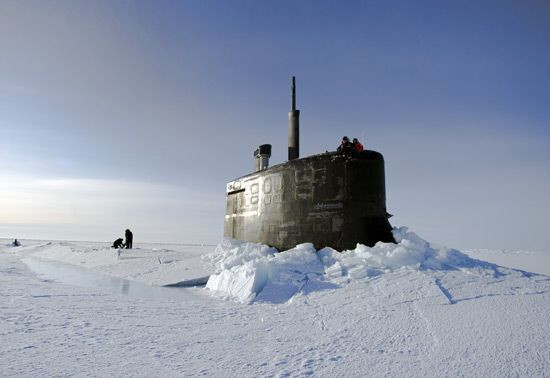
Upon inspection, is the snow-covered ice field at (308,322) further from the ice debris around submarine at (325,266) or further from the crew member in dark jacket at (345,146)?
the crew member in dark jacket at (345,146)

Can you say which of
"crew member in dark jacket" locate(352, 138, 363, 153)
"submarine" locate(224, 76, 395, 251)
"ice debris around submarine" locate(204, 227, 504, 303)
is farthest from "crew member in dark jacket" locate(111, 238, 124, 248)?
"crew member in dark jacket" locate(352, 138, 363, 153)

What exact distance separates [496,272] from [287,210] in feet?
13.1

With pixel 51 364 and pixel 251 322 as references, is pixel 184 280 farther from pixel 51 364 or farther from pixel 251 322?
pixel 51 364

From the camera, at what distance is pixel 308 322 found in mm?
4508

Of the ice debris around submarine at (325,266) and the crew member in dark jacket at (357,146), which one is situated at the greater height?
the crew member in dark jacket at (357,146)

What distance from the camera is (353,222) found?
7.17m

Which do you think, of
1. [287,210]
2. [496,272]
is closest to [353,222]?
[287,210]

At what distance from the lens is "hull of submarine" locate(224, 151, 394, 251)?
7180 millimetres

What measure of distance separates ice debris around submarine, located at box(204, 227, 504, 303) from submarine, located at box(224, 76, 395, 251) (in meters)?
0.38

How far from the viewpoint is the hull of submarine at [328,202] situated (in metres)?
7.18

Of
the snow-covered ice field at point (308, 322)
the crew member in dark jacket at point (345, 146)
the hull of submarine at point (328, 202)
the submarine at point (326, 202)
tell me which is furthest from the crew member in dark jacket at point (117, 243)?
the crew member in dark jacket at point (345, 146)

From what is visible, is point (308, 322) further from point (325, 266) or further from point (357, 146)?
point (357, 146)

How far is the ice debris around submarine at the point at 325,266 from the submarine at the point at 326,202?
38cm

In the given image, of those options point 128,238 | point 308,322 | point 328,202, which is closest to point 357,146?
point 328,202
